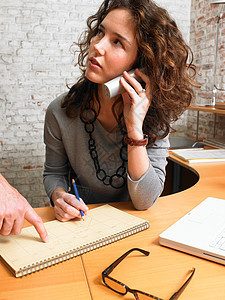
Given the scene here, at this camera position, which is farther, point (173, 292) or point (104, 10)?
point (104, 10)

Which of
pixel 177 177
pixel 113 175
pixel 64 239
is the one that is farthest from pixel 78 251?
pixel 177 177

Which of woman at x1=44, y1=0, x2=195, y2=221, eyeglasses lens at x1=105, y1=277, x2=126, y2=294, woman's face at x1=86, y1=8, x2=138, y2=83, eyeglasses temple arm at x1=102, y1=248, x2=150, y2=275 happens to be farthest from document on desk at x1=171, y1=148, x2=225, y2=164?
eyeglasses lens at x1=105, y1=277, x2=126, y2=294

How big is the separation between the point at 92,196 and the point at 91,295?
2.50 feet

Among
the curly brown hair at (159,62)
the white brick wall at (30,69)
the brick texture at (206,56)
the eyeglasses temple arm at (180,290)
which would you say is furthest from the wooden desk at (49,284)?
the white brick wall at (30,69)

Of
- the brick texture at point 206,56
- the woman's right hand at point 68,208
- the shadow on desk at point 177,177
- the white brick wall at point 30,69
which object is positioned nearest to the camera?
the woman's right hand at point 68,208

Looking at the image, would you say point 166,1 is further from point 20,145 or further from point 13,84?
point 20,145

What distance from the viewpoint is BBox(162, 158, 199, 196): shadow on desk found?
7.54ft

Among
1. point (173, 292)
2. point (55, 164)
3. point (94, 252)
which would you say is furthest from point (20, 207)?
point (55, 164)

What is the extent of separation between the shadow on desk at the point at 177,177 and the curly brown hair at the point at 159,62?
3.53ft

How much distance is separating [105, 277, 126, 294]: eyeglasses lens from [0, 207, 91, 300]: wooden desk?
5 cm

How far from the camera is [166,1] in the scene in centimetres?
282

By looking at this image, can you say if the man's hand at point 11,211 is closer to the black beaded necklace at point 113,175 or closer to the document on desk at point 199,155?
the black beaded necklace at point 113,175

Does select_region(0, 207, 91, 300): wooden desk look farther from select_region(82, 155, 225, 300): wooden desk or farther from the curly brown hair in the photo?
the curly brown hair

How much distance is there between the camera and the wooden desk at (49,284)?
0.58m
